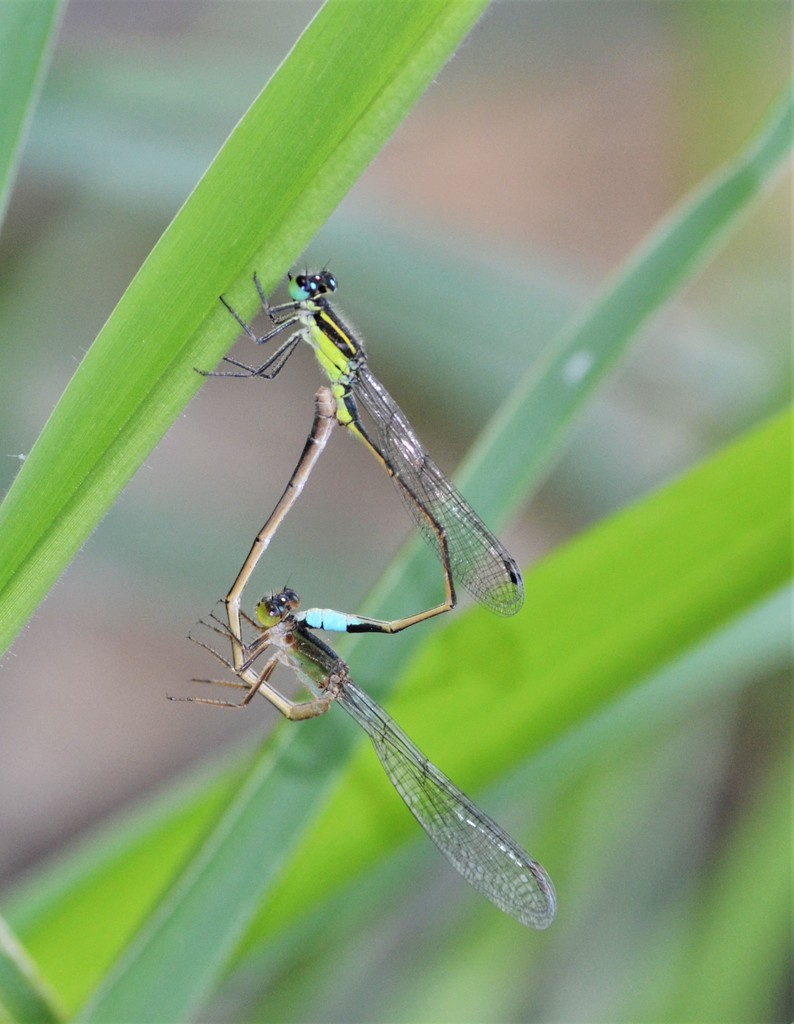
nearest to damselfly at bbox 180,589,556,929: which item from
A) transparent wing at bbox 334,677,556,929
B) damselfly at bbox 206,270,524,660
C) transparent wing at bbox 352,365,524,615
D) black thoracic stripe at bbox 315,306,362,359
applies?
transparent wing at bbox 334,677,556,929

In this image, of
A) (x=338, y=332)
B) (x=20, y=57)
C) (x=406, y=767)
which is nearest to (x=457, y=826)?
(x=406, y=767)

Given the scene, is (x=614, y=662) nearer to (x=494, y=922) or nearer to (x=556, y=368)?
(x=556, y=368)

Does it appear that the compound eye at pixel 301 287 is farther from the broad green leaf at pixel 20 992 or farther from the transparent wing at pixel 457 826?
the broad green leaf at pixel 20 992

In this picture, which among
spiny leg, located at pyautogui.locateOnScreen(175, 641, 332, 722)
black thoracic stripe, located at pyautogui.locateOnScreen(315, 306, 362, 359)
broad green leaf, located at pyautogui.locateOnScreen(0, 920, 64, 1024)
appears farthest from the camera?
black thoracic stripe, located at pyautogui.locateOnScreen(315, 306, 362, 359)

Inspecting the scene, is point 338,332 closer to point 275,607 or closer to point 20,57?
point 275,607

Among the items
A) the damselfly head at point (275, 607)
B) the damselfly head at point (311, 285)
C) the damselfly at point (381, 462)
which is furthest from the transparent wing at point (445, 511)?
the damselfly head at point (275, 607)

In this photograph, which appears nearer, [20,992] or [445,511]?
[20,992]

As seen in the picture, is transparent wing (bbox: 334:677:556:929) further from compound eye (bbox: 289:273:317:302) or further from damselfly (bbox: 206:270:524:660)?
compound eye (bbox: 289:273:317:302)
